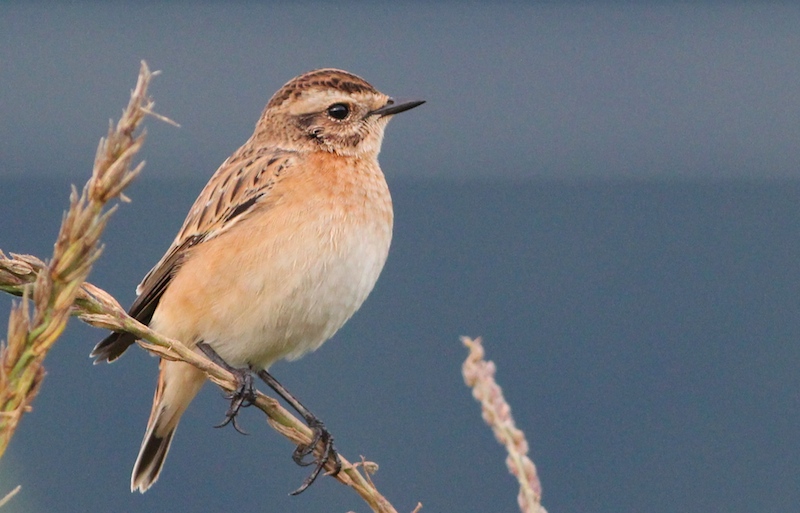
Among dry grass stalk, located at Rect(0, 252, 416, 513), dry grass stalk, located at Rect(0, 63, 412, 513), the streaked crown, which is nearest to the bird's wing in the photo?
the streaked crown

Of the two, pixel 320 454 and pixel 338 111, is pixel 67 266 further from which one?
pixel 338 111

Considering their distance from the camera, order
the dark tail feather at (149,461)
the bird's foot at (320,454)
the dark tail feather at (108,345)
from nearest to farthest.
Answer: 1. the bird's foot at (320,454)
2. the dark tail feather at (108,345)
3. the dark tail feather at (149,461)

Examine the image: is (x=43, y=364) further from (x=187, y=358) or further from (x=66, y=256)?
(x=187, y=358)

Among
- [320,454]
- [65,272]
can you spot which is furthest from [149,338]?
[320,454]

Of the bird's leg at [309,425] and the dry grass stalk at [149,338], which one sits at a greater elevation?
the bird's leg at [309,425]

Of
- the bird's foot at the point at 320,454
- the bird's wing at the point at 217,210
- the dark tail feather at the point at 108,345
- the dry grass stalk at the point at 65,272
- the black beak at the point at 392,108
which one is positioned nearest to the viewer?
the dry grass stalk at the point at 65,272

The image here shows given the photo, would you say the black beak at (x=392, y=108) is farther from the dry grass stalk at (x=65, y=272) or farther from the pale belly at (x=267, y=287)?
the dry grass stalk at (x=65, y=272)

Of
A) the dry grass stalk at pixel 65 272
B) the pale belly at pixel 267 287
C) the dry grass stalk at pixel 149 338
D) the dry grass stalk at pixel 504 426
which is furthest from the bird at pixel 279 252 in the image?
the dry grass stalk at pixel 65 272
